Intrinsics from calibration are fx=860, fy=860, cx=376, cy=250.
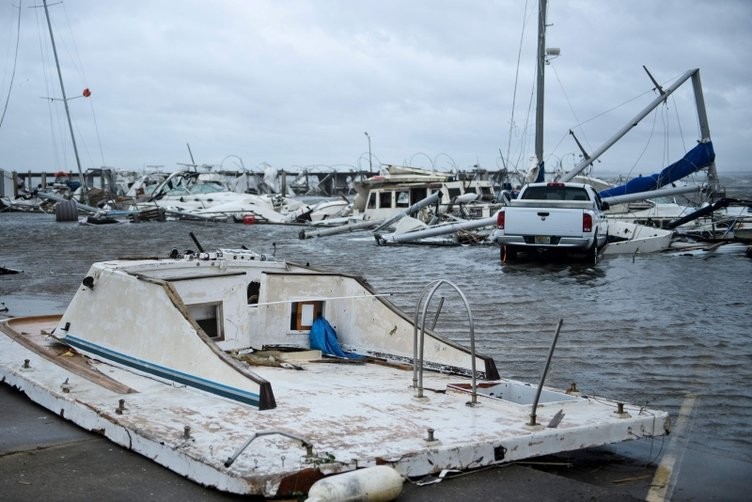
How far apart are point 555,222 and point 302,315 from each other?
11015 mm

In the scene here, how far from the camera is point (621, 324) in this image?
13.0 metres

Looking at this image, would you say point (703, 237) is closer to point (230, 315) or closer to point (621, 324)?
point (621, 324)

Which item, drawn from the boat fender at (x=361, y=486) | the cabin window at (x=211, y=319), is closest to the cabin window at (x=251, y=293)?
the cabin window at (x=211, y=319)

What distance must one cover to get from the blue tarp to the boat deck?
1077 mm

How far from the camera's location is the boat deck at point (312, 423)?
5.57 metres

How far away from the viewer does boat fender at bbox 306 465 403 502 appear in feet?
16.6

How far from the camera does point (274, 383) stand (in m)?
7.69

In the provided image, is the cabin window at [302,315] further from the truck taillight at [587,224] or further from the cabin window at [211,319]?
the truck taillight at [587,224]

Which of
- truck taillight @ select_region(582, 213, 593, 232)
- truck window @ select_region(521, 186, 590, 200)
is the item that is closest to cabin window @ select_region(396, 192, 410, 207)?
truck window @ select_region(521, 186, 590, 200)

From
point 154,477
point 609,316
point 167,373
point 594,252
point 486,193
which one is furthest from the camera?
point 486,193

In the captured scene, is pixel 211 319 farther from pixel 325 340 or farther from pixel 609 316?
pixel 609 316

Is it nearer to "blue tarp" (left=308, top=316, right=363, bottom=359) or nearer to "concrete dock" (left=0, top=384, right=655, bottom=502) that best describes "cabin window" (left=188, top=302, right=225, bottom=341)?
"blue tarp" (left=308, top=316, right=363, bottom=359)

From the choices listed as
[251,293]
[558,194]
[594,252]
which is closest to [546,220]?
[558,194]

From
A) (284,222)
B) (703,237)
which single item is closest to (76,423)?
(703,237)
